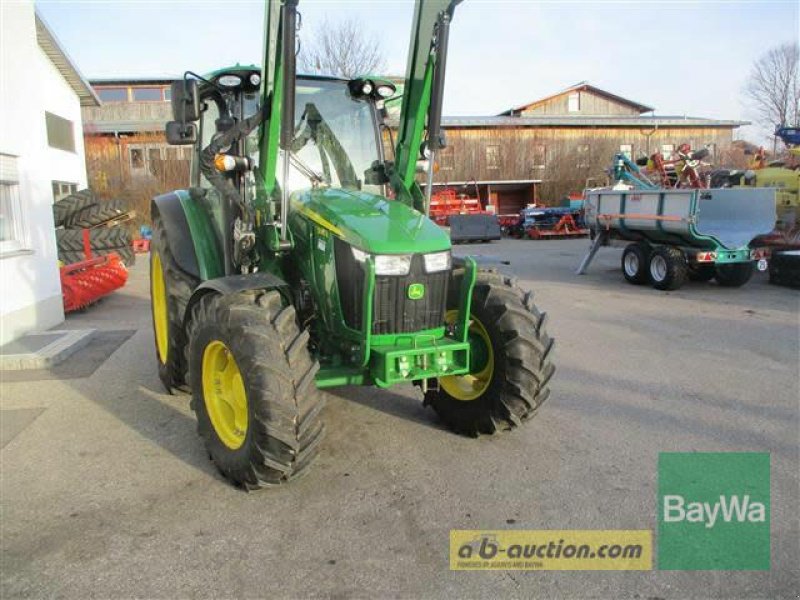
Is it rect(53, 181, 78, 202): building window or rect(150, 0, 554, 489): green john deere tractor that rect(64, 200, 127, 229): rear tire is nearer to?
rect(53, 181, 78, 202): building window

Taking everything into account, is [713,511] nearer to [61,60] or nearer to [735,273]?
[735,273]

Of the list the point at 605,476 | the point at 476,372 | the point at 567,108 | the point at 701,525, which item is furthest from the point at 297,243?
the point at 567,108

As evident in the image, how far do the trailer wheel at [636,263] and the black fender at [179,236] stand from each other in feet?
29.0

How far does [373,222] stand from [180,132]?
1401 mm

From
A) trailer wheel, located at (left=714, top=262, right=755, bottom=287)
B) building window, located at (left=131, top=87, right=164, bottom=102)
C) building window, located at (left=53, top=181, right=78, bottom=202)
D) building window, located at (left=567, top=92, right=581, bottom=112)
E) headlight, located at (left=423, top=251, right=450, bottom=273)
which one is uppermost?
building window, located at (left=567, top=92, right=581, bottom=112)

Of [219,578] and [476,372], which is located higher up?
[476,372]

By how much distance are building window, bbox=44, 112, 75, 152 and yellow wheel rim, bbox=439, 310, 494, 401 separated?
1407 centimetres

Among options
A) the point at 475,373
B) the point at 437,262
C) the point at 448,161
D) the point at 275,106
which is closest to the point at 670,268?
the point at 475,373

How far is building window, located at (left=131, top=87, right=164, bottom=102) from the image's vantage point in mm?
36688

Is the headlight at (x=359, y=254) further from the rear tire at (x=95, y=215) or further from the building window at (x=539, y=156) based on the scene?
the building window at (x=539, y=156)

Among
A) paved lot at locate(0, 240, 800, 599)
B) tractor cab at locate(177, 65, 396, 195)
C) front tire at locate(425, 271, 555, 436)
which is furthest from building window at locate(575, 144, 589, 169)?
front tire at locate(425, 271, 555, 436)

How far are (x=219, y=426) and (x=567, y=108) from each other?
148 feet

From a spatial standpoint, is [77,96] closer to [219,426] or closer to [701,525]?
[219,426]

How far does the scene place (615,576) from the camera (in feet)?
9.60
